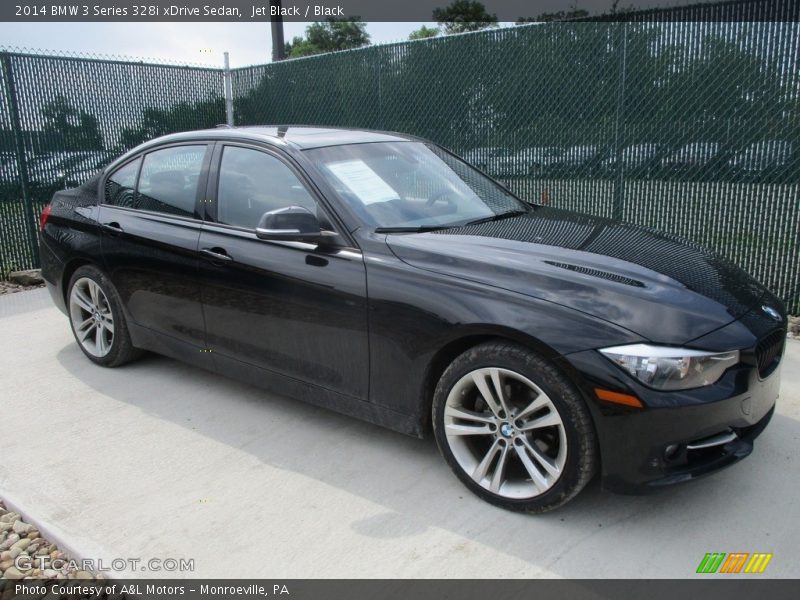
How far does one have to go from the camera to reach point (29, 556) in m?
2.80

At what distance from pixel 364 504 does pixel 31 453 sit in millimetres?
1873

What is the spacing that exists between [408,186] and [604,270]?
129 cm

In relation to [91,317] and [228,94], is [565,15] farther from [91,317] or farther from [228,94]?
[91,317]

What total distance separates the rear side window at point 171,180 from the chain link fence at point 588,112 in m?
3.71

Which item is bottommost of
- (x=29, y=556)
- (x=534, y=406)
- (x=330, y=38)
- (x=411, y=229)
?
(x=29, y=556)

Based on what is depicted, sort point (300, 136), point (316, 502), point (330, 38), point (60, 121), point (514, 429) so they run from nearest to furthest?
point (514, 429)
point (316, 502)
point (300, 136)
point (60, 121)
point (330, 38)

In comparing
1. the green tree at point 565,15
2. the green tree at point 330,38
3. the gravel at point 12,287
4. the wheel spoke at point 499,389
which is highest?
the green tree at point 330,38

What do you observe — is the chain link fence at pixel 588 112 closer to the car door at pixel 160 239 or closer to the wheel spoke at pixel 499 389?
the car door at pixel 160 239

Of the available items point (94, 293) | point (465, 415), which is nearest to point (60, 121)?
point (94, 293)

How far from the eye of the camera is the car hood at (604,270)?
2701mm

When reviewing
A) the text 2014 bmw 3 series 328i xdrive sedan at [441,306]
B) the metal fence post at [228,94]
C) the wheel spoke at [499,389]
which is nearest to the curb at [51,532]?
the text 2014 bmw 3 series 328i xdrive sedan at [441,306]

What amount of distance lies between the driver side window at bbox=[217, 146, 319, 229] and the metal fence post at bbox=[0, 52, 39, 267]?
4991mm

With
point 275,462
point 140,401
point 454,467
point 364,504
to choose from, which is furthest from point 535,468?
point 140,401

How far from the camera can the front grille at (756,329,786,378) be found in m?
2.82
